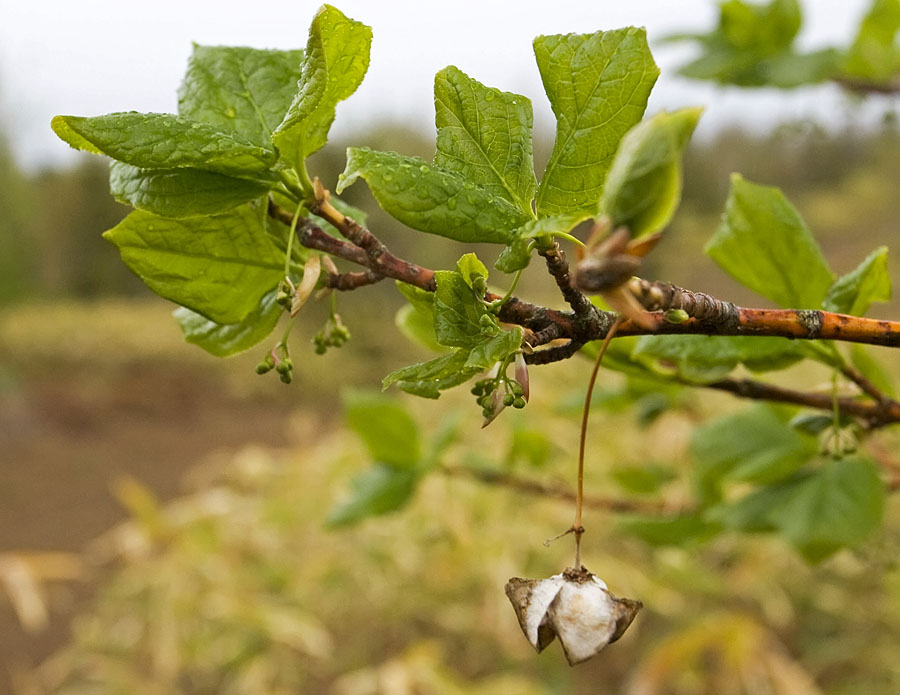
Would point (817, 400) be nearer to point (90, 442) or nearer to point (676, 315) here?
point (676, 315)

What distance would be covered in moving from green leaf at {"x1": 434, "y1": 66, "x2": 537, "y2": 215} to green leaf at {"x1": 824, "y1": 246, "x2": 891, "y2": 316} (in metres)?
0.12

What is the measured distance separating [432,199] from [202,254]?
0.30 feet

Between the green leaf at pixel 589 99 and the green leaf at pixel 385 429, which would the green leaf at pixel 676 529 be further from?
the green leaf at pixel 589 99

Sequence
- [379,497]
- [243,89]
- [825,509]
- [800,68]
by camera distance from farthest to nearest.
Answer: [800,68], [379,497], [825,509], [243,89]

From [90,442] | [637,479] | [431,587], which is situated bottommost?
[90,442]

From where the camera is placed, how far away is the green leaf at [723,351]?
26 centimetres

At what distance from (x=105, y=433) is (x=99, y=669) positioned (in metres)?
2.12

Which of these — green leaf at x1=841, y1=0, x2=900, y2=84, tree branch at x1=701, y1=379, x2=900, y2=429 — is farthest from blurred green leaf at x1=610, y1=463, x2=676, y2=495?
green leaf at x1=841, y1=0, x2=900, y2=84

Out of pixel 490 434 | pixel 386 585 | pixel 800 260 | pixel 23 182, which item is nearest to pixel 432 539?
pixel 386 585

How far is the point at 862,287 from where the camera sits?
9.8 inches

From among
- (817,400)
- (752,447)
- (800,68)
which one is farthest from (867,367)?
(800,68)

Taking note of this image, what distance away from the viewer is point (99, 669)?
4.80ft

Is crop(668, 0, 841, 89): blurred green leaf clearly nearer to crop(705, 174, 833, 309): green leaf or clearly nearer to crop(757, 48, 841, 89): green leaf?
crop(757, 48, 841, 89): green leaf

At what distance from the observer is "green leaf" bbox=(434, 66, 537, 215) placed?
0.18 meters
